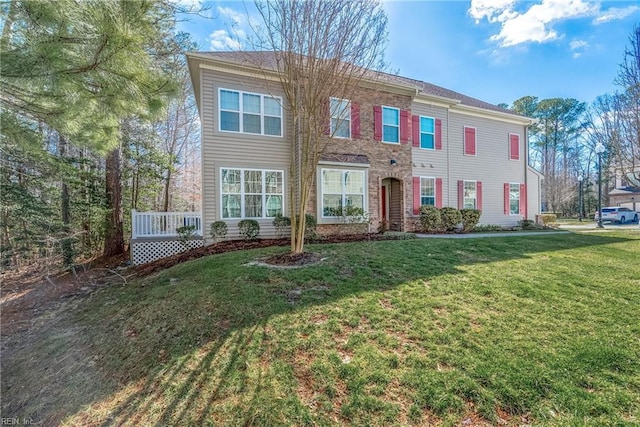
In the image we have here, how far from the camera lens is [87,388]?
3.16 m

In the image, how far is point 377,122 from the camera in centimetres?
1185

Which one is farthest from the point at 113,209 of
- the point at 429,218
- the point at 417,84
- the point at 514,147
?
the point at 514,147

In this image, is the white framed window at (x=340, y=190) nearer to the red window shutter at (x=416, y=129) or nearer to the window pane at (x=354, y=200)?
the window pane at (x=354, y=200)

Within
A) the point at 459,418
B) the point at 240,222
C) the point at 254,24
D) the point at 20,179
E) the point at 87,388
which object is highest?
the point at 254,24

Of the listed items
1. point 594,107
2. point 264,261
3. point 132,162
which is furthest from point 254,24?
point 594,107

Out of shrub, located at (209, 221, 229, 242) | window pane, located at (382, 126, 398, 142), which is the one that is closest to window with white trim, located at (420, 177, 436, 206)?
window pane, located at (382, 126, 398, 142)

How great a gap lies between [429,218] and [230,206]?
314 inches

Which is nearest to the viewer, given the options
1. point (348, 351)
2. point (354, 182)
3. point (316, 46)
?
point (348, 351)

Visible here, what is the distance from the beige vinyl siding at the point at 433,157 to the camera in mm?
13195

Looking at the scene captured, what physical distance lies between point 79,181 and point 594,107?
2265 centimetres

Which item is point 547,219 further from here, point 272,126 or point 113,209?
point 113,209

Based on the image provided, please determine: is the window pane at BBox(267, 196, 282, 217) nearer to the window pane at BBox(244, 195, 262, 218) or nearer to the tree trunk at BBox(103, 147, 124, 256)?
the window pane at BBox(244, 195, 262, 218)

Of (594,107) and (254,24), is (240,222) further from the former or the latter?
(594,107)

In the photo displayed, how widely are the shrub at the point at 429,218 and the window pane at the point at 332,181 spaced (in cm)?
387
